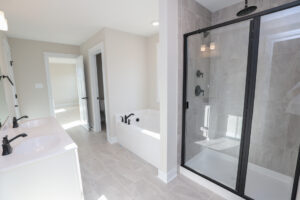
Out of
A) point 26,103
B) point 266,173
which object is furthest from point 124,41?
point 266,173

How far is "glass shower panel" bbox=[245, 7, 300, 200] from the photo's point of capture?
1576mm

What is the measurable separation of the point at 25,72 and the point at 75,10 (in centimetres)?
239

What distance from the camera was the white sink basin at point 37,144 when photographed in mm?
1248

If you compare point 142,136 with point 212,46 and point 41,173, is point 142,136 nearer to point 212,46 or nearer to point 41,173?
point 41,173

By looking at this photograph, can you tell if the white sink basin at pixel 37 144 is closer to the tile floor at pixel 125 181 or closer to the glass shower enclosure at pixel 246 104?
the tile floor at pixel 125 181

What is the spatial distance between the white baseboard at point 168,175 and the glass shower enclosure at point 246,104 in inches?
8.4

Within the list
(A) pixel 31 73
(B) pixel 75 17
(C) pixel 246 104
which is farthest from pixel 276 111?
(A) pixel 31 73

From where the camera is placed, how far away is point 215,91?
7.68 feet

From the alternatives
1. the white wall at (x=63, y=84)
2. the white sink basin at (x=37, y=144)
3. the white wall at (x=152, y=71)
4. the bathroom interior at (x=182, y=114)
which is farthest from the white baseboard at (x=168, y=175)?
the white wall at (x=63, y=84)

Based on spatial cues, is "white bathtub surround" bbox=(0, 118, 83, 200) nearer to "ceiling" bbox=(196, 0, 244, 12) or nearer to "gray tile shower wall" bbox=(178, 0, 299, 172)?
"gray tile shower wall" bbox=(178, 0, 299, 172)

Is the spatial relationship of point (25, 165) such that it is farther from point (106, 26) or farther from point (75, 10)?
point (106, 26)

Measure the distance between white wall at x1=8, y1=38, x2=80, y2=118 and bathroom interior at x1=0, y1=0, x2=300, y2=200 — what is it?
1.22 feet

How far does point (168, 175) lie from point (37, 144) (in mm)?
1597

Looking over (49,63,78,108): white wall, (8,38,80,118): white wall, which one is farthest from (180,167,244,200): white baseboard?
(49,63,78,108): white wall
